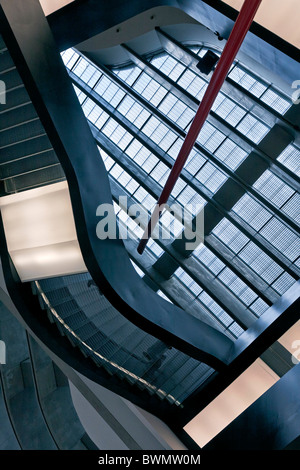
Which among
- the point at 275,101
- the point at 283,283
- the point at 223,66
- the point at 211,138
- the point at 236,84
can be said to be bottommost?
the point at 283,283

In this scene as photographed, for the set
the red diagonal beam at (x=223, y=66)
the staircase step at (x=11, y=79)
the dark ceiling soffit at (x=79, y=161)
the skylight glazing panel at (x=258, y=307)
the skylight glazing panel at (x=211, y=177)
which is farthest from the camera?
the skylight glazing panel at (x=211, y=177)

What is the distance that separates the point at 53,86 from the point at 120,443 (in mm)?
8782

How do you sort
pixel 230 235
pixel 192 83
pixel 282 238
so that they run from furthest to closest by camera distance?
pixel 192 83
pixel 230 235
pixel 282 238

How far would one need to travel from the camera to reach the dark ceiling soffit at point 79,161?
743 centimetres

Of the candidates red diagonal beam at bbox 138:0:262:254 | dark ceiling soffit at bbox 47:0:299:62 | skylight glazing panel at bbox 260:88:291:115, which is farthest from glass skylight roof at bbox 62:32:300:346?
red diagonal beam at bbox 138:0:262:254

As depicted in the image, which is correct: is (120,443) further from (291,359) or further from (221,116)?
(221,116)

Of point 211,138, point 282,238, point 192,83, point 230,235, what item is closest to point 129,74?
point 192,83

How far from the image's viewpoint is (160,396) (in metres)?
12.3

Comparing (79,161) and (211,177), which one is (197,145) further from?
(79,161)

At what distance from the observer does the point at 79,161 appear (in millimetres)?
8227

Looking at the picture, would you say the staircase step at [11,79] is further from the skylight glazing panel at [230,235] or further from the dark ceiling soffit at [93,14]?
the skylight glazing panel at [230,235]

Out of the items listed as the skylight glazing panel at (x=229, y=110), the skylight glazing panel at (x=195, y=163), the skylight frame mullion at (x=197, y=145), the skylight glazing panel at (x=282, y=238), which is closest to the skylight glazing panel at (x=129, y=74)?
the skylight frame mullion at (x=197, y=145)

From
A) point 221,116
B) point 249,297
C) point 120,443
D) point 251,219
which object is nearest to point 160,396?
point 120,443

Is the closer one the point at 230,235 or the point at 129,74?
the point at 230,235
